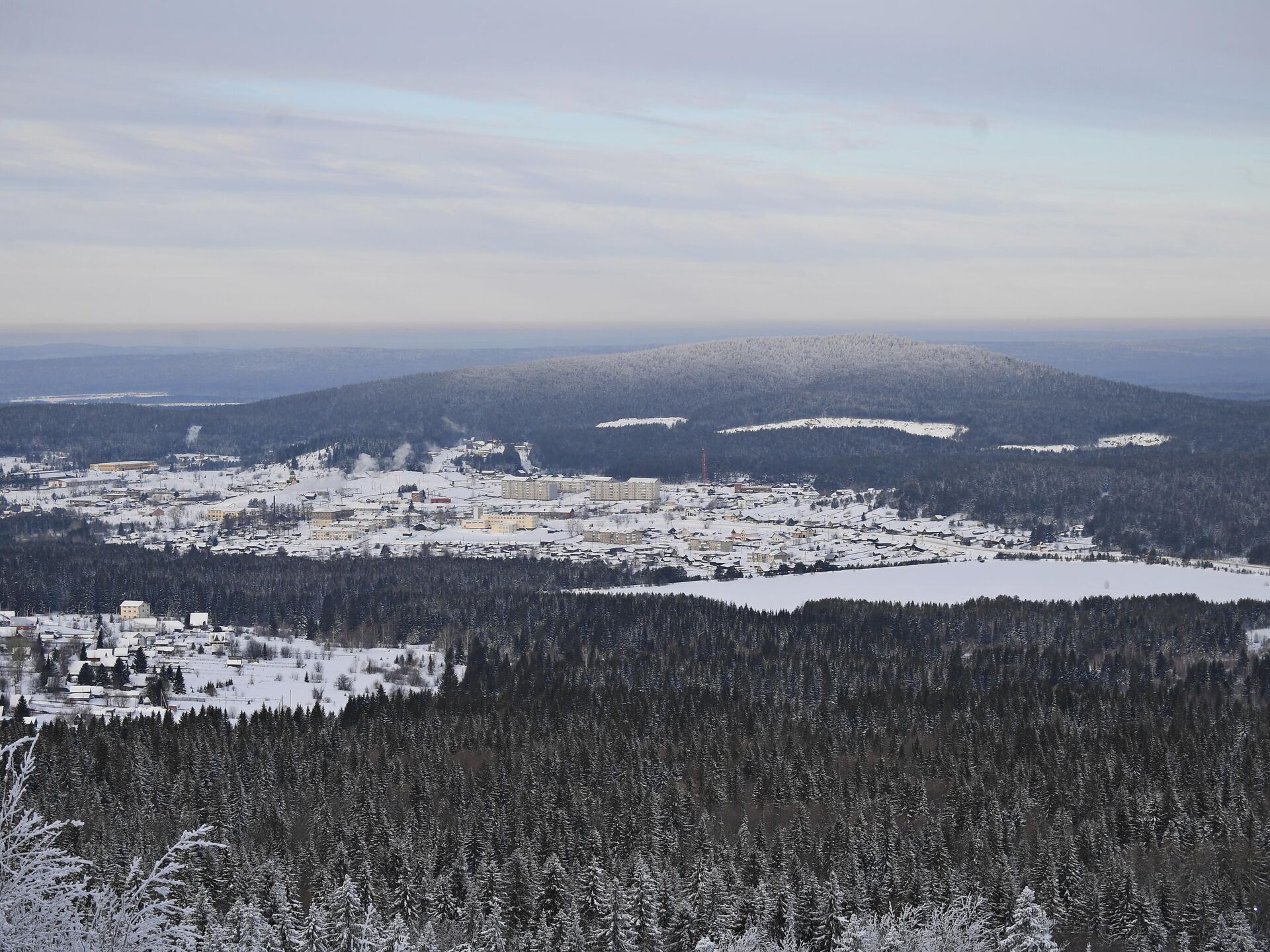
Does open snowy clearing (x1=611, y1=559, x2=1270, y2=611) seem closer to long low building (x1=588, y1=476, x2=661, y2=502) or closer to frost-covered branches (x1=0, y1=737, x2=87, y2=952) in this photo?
long low building (x1=588, y1=476, x2=661, y2=502)

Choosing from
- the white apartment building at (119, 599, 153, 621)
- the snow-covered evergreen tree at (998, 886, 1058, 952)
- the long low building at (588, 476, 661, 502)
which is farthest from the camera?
the long low building at (588, 476, 661, 502)

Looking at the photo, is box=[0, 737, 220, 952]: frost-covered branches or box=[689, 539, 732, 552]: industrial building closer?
box=[0, 737, 220, 952]: frost-covered branches

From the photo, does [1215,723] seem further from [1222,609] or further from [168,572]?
[168,572]

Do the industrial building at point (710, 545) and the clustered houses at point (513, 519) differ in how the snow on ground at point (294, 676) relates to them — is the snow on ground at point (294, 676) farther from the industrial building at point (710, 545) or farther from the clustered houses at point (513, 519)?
the industrial building at point (710, 545)

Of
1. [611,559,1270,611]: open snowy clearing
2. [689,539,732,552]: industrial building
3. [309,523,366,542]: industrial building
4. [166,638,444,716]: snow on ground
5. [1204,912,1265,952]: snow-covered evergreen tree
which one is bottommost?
[309,523,366,542]: industrial building

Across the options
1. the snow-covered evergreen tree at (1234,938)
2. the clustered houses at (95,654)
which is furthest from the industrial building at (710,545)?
the snow-covered evergreen tree at (1234,938)

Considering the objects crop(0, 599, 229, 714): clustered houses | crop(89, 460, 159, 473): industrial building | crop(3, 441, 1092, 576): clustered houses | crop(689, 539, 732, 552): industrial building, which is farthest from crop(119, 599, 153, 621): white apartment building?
crop(89, 460, 159, 473): industrial building

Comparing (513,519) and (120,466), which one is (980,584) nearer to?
(513,519)

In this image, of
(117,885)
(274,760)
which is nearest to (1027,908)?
(117,885)
